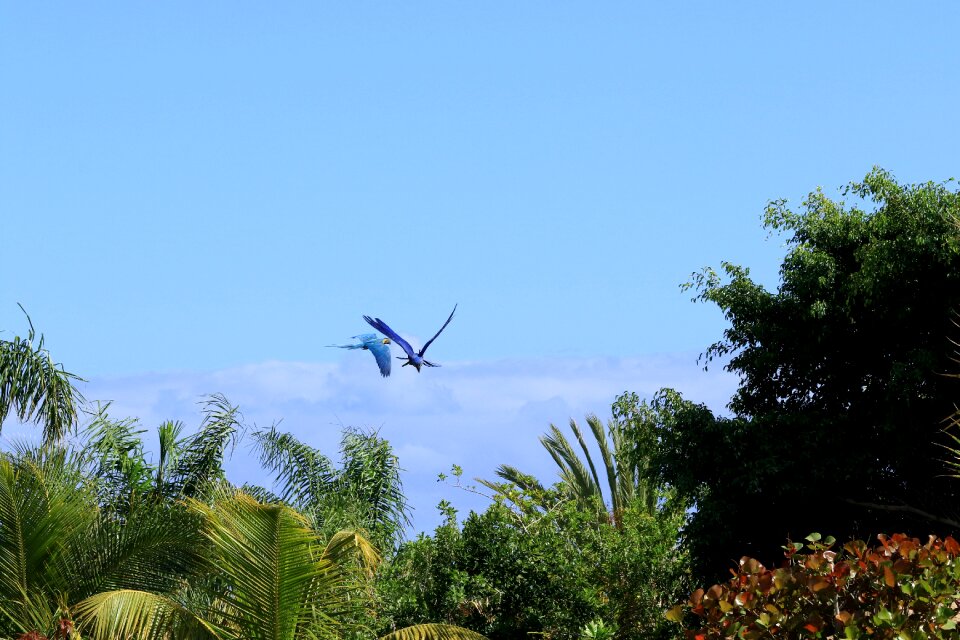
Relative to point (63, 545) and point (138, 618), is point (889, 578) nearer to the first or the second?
point (138, 618)

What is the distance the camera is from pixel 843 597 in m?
7.25

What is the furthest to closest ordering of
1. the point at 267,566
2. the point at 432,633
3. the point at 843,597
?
the point at 432,633
the point at 267,566
the point at 843,597

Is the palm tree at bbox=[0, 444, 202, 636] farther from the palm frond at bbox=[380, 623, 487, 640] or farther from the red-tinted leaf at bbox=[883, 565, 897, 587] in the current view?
the red-tinted leaf at bbox=[883, 565, 897, 587]

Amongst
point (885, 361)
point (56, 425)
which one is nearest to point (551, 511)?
point (885, 361)

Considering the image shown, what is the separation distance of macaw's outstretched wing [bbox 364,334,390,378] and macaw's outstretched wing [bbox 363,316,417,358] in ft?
0.51

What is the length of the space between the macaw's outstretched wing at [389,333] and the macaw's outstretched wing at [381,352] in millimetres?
155

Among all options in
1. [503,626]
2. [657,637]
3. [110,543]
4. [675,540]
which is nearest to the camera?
[110,543]

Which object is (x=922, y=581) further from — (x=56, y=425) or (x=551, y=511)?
(x=56, y=425)

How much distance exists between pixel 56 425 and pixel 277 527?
447 inches

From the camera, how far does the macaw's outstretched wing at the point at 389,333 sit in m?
17.6

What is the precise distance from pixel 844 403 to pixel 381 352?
7.41m

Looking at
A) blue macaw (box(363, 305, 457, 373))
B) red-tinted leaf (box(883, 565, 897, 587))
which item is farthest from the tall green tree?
red-tinted leaf (box(883, 565, 897, 587))

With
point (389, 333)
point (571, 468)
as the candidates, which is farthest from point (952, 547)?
point (571, 468)

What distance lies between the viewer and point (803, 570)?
7.30 meters
